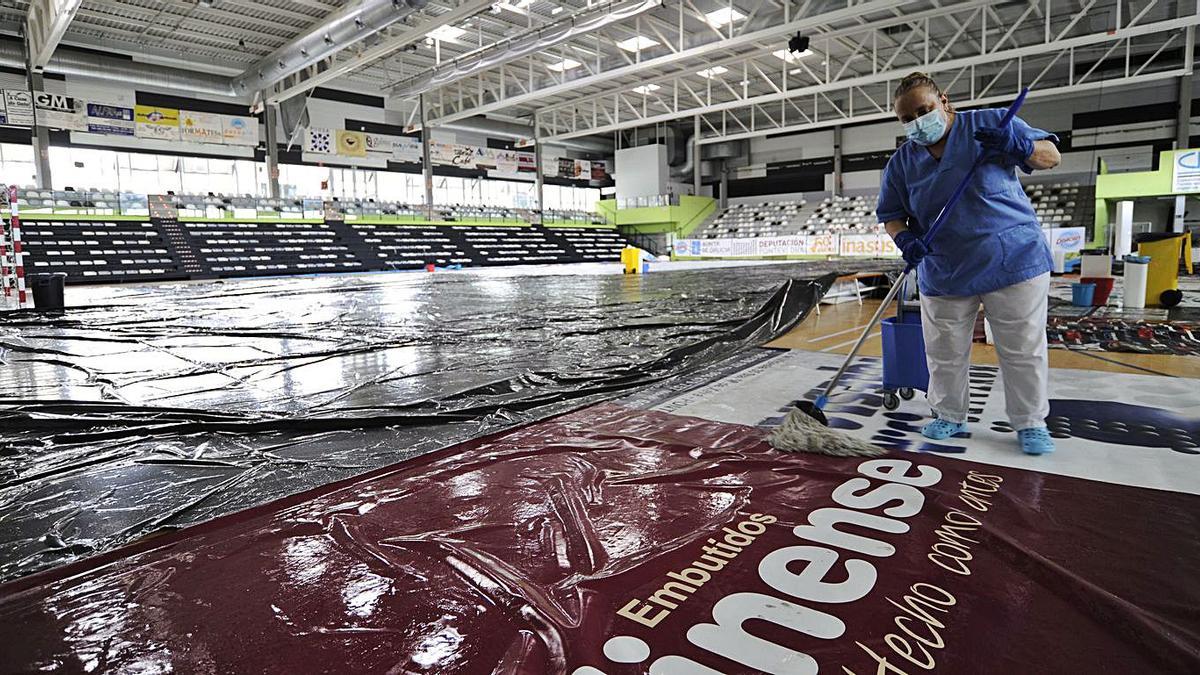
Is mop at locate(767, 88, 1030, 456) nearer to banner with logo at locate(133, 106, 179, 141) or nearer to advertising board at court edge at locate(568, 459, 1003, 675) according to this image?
advertising board at court edge at locate(568, 459, 1003, 675)

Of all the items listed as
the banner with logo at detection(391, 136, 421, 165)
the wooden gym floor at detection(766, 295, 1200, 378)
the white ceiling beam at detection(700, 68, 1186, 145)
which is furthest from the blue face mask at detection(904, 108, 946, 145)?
the banner with logo at detection(391, 136, 421, 165)

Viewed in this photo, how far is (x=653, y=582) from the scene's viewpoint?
3.73 feet

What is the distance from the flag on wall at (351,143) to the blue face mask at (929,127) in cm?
2151

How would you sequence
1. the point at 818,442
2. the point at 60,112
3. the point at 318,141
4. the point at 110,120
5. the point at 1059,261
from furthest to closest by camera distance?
the point at 318,141 → the point at 110,120 → the point at 60,112 → the point at 1059,261 → the point at 818,442

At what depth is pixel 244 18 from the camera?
46.7 feet

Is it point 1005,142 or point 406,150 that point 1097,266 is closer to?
point 1005,142

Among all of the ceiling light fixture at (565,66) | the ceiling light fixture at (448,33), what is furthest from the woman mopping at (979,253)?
the ceiling light fixture at (565,66)

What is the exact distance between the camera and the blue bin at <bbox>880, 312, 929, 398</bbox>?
2377 millimetres

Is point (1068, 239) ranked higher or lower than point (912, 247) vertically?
higher

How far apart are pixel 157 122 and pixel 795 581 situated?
70.7ft

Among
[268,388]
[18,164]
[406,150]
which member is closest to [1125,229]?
[268,388]

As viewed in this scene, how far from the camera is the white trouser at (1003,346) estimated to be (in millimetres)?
1880

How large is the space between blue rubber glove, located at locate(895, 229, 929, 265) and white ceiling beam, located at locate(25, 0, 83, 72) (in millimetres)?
13824

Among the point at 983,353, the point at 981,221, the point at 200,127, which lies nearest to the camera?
the point at 981,221
